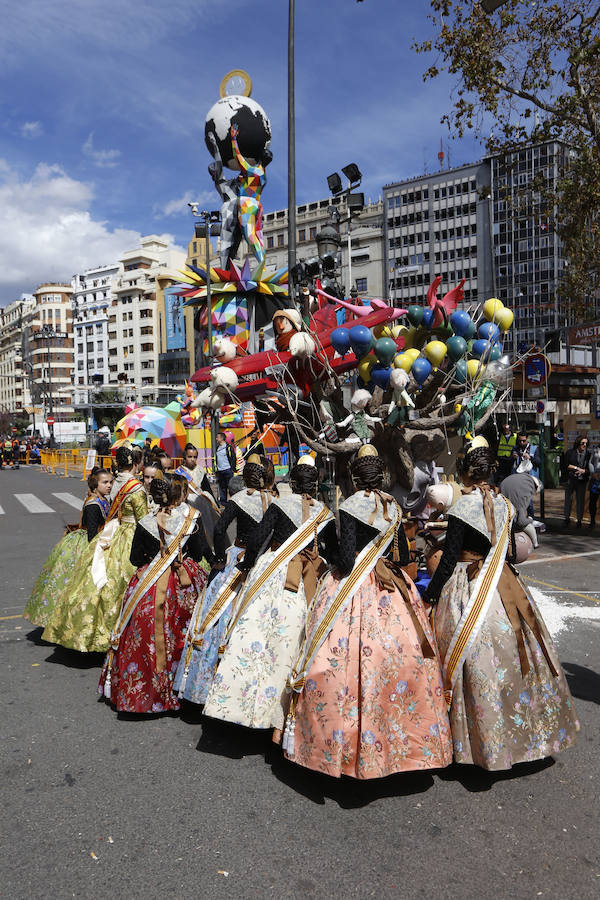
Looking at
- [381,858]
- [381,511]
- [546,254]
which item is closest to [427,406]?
[381,511]

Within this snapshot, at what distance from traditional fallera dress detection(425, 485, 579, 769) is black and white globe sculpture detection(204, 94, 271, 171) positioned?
21.1 metres

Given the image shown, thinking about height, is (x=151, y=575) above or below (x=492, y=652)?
above

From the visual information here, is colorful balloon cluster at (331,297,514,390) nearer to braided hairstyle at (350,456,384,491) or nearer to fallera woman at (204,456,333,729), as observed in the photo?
fallera woman at (204,456,333,729)

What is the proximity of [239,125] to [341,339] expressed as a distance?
18.5 metres

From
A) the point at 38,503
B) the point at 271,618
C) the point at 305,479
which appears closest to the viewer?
the point at 271,618

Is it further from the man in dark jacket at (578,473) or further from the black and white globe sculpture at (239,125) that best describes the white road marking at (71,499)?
the man in dark jacket at (578,473)

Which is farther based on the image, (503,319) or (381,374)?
(503,319)

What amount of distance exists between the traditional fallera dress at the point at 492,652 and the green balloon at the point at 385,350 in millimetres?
2408

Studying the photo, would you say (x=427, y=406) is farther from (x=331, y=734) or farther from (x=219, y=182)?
(x=219, y=182)

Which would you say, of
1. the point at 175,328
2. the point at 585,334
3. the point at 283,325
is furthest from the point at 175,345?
the point at 283,325

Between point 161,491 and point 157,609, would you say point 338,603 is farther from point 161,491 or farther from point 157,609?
point 161,491

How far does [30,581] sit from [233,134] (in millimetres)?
17605

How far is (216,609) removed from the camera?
4.77 meters

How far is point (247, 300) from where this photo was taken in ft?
73.4
